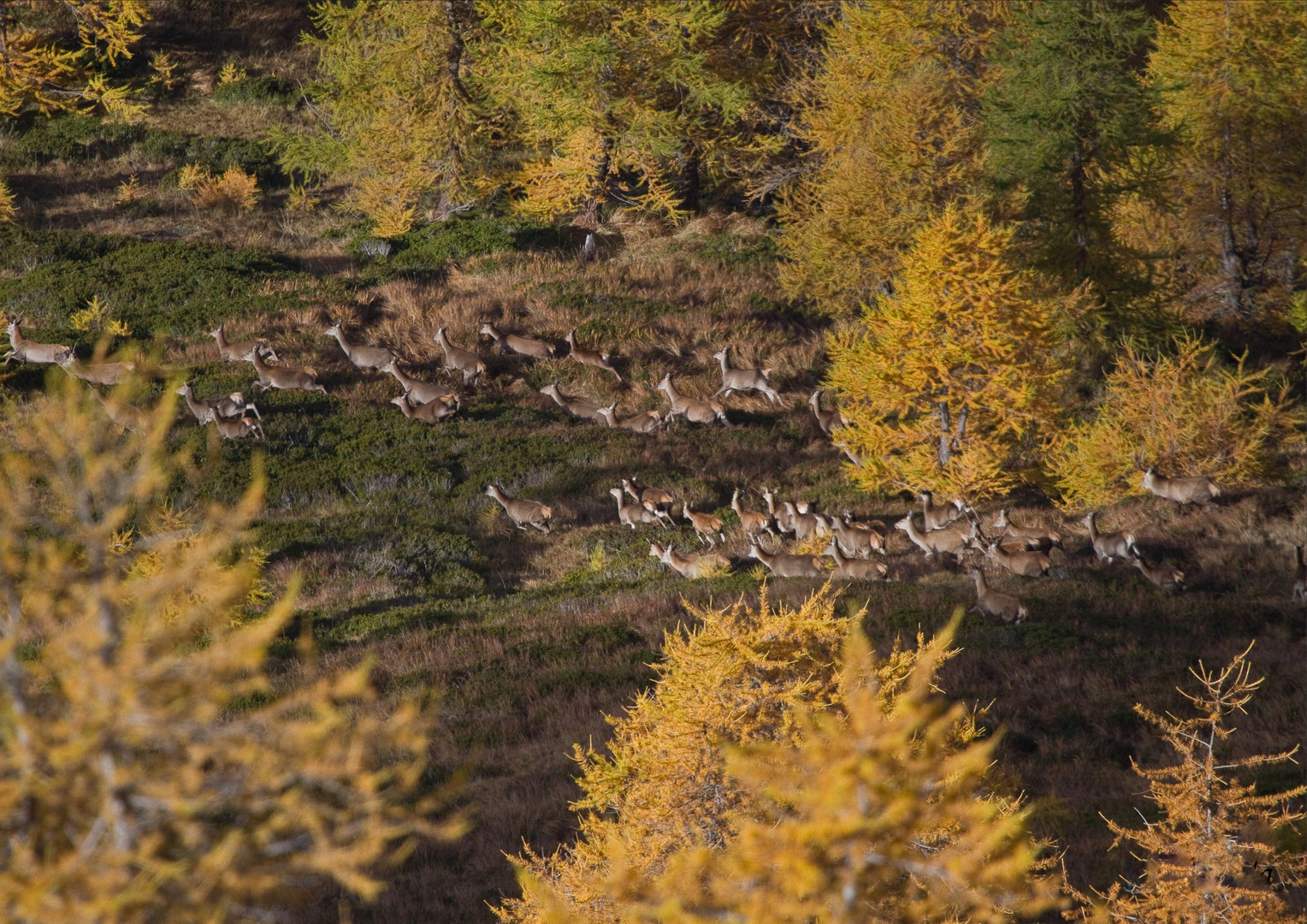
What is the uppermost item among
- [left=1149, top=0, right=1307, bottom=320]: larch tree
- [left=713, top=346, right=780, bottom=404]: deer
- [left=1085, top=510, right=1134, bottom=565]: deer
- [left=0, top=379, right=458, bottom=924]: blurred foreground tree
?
[left=0, top=379, right=458, bottom=924]: blurred foreground tree

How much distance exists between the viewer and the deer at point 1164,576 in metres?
15.6

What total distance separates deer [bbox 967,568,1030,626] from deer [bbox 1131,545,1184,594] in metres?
2.70

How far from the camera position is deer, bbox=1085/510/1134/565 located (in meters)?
16.6

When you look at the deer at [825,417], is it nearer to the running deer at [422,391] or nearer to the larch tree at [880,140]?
the larch tree at [880,140]

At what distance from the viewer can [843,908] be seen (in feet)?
10.3

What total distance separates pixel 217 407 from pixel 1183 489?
17.5m

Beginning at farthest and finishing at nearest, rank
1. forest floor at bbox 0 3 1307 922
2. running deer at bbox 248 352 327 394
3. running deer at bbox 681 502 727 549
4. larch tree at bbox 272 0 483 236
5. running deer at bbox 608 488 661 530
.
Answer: larch tree at bbox 272 0 483 236 → running deer at bbox 248 352 327 394 → running deer at bbox 608 488 661 530 → running deer at bbox 681 502 727 549 → forest floor at bbox 0 3 1307 922

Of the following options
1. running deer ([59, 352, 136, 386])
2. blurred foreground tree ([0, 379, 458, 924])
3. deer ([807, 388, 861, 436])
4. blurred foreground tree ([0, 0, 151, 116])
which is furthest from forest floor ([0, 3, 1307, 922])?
blurred foreground tree ([0, 0, 151, 116])

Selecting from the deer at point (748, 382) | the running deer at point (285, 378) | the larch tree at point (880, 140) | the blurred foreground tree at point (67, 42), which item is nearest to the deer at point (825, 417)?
the deer at point (748, 382)

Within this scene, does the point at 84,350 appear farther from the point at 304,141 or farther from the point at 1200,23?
the point at 1200,23

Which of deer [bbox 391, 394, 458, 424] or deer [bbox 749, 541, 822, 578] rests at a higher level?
deer [bbox 749, 541, 822, 578]

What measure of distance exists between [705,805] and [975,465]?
524 inches

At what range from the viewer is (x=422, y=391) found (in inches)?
872

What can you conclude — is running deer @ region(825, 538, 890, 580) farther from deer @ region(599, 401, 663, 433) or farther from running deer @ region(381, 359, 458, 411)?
running deer @ region(381, 359, 458, 411)
